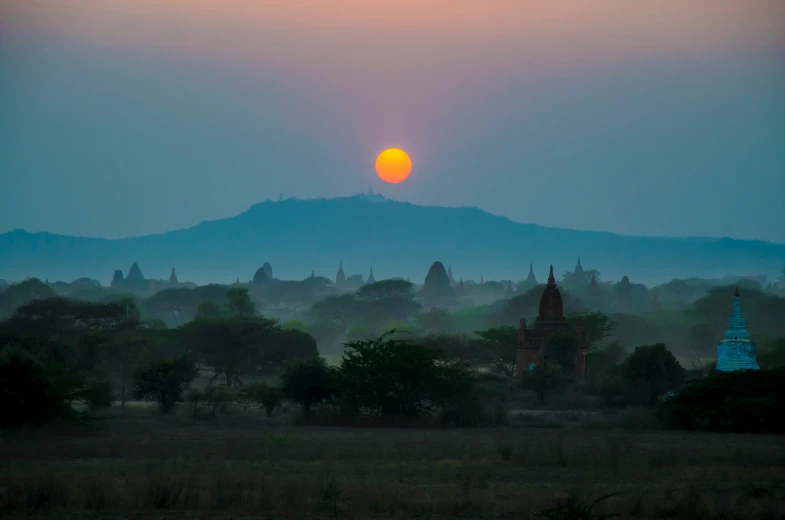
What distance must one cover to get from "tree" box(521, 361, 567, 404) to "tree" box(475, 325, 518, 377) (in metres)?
11.7

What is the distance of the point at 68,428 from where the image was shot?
30.1 metres

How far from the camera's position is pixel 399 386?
35.8m

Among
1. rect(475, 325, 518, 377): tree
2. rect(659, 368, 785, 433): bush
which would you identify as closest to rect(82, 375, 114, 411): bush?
rect(659, 368, 785, 433): bush

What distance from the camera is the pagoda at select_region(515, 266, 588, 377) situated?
49.5 meters

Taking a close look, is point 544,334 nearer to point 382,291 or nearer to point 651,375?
point 651,375

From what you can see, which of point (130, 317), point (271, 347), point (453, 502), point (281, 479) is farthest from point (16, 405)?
point (130, 317)

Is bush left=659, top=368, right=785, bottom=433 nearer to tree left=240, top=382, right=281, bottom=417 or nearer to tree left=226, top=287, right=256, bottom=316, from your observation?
tree left=240, top=382, right=281, bottom=417

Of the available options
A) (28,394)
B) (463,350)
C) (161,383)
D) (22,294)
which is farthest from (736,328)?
(22,294)

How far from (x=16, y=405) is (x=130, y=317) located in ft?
104

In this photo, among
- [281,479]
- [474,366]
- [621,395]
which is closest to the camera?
[281,479]

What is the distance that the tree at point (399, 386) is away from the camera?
3538 cm

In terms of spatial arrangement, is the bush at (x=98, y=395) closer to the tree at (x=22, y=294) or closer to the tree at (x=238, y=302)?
the tree at (x=238, y=302)

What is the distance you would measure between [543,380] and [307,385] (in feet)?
34.3

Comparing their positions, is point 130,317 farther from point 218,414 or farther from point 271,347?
point 218,414
